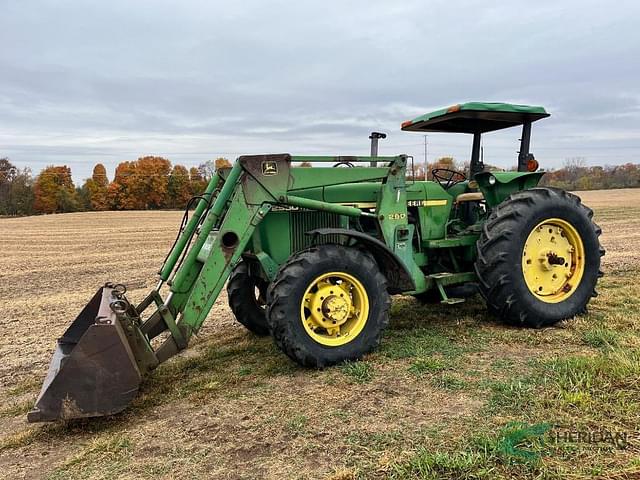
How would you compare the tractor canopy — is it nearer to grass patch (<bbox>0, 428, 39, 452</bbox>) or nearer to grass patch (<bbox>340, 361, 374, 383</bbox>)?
grass patch (<bbox>340, 361, 374, 383</bbox>)

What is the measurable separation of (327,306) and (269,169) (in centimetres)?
132

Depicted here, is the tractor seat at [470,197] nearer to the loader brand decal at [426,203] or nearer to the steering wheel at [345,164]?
the loader brand decal at [426,203]

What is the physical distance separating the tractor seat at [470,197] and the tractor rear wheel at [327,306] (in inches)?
78.4

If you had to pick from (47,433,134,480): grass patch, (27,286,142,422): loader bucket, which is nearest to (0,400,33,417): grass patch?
(27,286,142,422): loader bucket

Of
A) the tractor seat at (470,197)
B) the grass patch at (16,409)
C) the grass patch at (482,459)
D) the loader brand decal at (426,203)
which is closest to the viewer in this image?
the grass patch at (482,459)

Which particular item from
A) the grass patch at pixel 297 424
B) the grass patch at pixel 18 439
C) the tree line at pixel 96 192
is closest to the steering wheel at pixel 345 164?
the grass patch at pixel 297 424

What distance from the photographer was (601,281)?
786cm

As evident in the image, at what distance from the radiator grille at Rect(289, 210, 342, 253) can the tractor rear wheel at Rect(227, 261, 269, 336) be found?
0.64m

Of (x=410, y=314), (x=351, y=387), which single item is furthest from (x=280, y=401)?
(x=410, y=314)

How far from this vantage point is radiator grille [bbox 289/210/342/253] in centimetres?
532

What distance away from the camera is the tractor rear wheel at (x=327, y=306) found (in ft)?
14.5

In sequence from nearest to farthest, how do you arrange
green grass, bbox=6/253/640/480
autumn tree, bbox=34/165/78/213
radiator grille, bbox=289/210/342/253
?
green grass, bbox=6/253/640/480, radiator grille, bbox=289/210/342/253, autumn tree, bbox=34/165/78/213

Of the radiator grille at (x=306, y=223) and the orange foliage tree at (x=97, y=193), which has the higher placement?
the orange foliage tree at (x=97, y=193)

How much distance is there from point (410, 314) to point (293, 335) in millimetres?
2527
